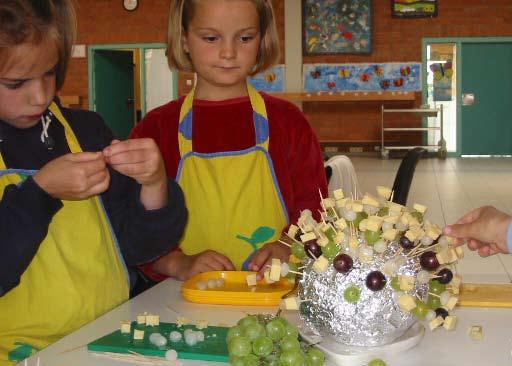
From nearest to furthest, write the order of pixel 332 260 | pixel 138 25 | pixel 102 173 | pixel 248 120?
1. pixel 332 260
2. pixel 102 173
3. pixel 248 120
4. pixel 138 25

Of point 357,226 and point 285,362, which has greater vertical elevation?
point 357,226

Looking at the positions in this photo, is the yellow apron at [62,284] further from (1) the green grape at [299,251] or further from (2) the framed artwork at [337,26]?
(2) the framed artwork at [337,26]

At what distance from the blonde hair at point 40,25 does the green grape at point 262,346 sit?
0.68 metres

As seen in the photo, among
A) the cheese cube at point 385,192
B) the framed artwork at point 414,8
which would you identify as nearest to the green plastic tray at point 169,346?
the cheese cube at point 385,192

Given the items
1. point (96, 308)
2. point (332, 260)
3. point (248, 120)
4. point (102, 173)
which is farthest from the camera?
point (248, 120)

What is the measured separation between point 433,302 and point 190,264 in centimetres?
63

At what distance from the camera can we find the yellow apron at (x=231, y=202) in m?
1.74

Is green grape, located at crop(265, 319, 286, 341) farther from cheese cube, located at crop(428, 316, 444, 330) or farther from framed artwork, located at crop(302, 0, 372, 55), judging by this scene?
framed artwork, located at crop(302, 0, 372, 55)

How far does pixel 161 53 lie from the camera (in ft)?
42.2

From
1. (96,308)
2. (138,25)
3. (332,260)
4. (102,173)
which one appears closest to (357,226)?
(332,260)

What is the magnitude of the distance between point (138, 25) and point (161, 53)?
0.72m

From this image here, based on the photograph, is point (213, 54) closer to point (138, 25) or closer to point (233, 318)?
point (233, 318)

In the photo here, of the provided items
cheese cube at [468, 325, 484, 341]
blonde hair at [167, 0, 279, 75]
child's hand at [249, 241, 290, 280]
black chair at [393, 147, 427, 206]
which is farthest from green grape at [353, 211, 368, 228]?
black chair at [393, 147, 427, 206]

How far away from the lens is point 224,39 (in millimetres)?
1693
